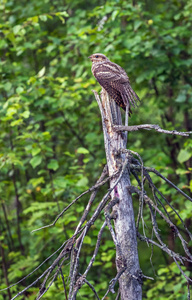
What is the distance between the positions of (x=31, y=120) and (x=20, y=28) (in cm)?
130

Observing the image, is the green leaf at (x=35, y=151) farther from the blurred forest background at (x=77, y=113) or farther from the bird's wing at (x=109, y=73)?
the bird's wing at (x=109, y=73)

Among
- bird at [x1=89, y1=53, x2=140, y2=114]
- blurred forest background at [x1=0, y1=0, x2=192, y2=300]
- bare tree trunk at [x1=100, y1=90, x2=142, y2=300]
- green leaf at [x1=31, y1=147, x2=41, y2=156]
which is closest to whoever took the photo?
Result: bare tree trunk at [x1=100, y1=90, x2=142, y2=300]

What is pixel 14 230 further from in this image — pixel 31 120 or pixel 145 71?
pixel 145 71

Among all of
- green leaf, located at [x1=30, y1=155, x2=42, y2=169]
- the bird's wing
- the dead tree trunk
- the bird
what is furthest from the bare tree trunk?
green leaf, located at [x1=30, y1=155, x2=42, y2=169]

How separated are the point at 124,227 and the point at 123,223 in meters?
0.02

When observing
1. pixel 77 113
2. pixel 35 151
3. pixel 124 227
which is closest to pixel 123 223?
pixel 124 227

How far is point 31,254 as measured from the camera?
478 cm

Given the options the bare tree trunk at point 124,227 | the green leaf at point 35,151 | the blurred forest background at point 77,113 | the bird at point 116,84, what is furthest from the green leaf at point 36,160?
the bare tree trunk at point 124,227

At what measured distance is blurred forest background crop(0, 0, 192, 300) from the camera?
398 centimetres

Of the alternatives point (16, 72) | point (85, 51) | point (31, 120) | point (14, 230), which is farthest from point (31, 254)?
point (85, 51)

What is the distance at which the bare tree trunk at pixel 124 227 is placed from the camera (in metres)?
1.82

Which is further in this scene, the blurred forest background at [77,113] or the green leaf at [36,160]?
the blurred forest background at [77,113]

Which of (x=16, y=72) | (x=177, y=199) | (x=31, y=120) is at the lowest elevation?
(x=177, y=199)

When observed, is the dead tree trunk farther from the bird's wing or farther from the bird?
the bird's wing
